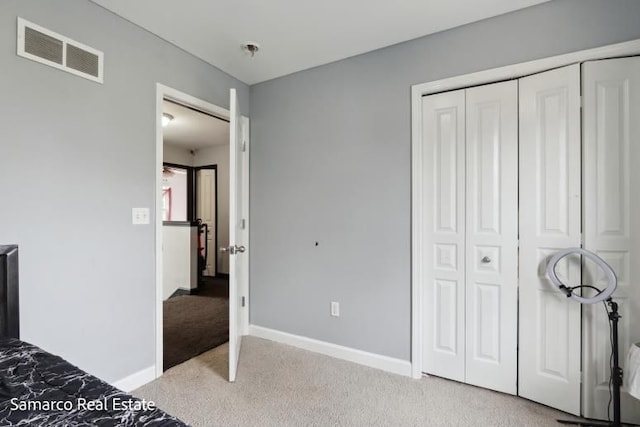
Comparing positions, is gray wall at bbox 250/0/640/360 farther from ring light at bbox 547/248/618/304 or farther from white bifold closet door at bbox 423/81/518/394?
ring light at bbox 547/248/618/304

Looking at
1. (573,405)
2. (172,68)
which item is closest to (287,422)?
(573,405)

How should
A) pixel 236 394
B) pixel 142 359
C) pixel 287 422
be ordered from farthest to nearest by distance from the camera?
pixel 142 359
pixel 236 394
pixel 287 422

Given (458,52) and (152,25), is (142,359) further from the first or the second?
(458,52)

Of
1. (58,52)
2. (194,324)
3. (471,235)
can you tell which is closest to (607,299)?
(471,235)

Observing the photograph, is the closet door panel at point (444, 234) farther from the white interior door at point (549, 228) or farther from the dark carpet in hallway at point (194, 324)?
the dark carpet in hallway at point (194, 324)

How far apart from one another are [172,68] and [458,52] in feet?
6.71

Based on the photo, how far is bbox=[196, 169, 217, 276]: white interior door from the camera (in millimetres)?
6121

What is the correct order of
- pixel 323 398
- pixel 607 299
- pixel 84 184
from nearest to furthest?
1. pixel 607 299
2. pixel 84 184
3. pixel 323 398

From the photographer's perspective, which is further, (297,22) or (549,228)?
(297,22)

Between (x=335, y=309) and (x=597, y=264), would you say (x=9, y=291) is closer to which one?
(x=335, y=309)

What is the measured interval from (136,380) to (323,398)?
4.13 feet

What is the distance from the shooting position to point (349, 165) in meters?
2.58

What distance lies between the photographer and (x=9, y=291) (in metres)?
1.57

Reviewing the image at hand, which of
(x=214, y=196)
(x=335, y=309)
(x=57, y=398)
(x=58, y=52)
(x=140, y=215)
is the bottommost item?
(x=335, y=309)
